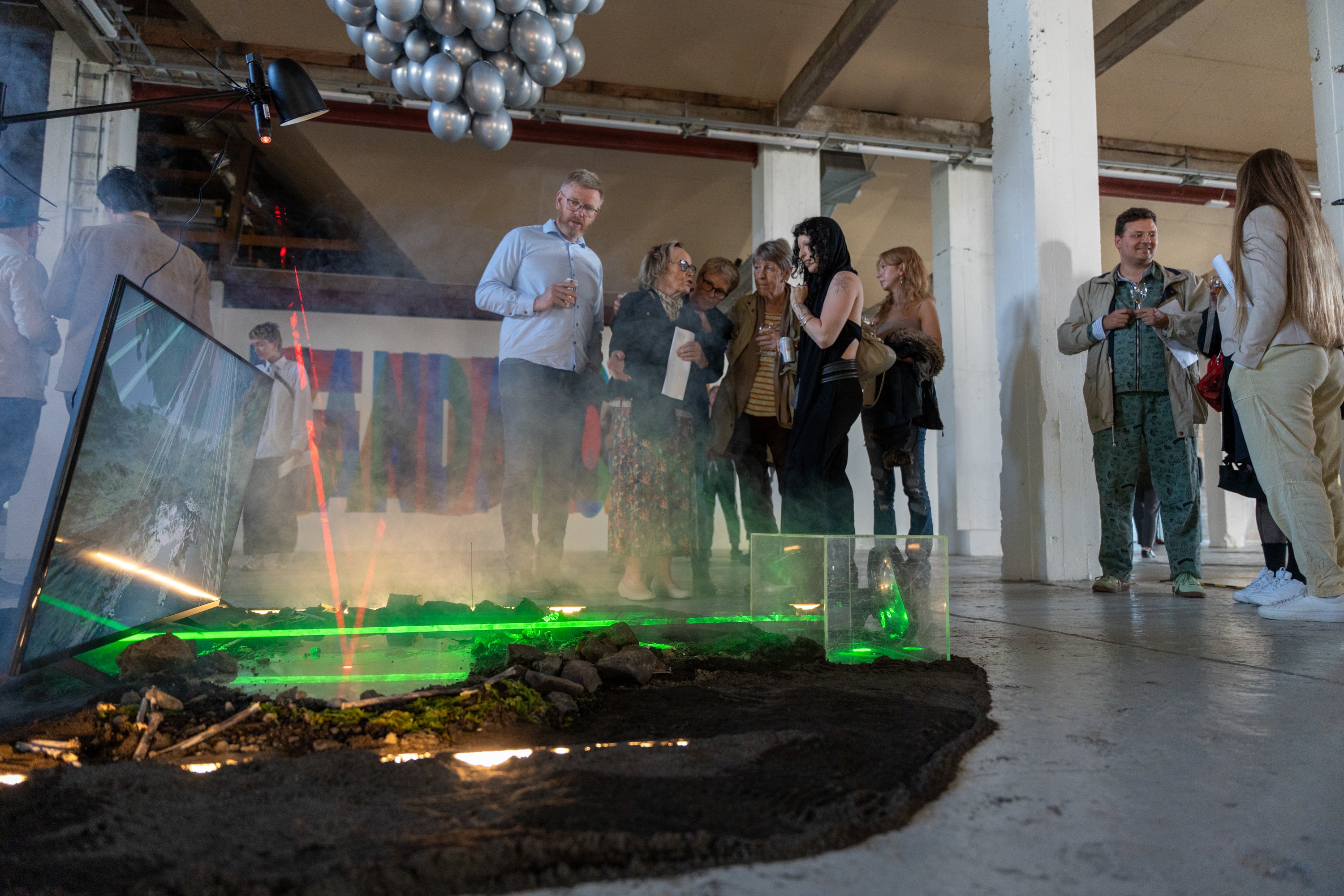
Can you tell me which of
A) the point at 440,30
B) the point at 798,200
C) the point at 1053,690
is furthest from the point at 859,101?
the point at 1053,690

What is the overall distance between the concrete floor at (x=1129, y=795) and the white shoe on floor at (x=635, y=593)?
4.91 feet

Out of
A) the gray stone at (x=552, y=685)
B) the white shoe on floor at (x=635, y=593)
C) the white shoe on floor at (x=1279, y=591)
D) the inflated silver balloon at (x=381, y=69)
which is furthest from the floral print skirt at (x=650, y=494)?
the inflated silver balloon at (x=381, y=69)

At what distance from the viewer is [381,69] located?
4.49m

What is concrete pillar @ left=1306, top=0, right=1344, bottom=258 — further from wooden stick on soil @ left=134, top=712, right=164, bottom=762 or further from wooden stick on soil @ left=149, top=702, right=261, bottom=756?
wooden stick on soil @ left=134, top=712, right=164, bottom=762

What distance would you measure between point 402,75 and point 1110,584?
13.8 feet

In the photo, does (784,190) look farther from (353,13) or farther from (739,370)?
(739,370)

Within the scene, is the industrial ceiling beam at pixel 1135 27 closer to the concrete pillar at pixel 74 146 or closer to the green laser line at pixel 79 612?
the green laser line at pixel 79 612

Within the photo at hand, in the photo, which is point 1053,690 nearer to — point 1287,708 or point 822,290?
point 1287,708

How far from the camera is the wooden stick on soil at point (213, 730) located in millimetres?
1061

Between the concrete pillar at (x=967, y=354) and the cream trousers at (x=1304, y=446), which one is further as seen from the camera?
the concrete pillar at (x=967, y=354)

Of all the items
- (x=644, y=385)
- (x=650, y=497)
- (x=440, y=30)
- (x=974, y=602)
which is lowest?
(x=974, y=602)

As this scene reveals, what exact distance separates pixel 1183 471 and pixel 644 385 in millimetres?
2186

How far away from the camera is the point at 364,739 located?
3.68 feet

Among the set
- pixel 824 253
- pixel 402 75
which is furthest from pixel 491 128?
pixel 824 253
